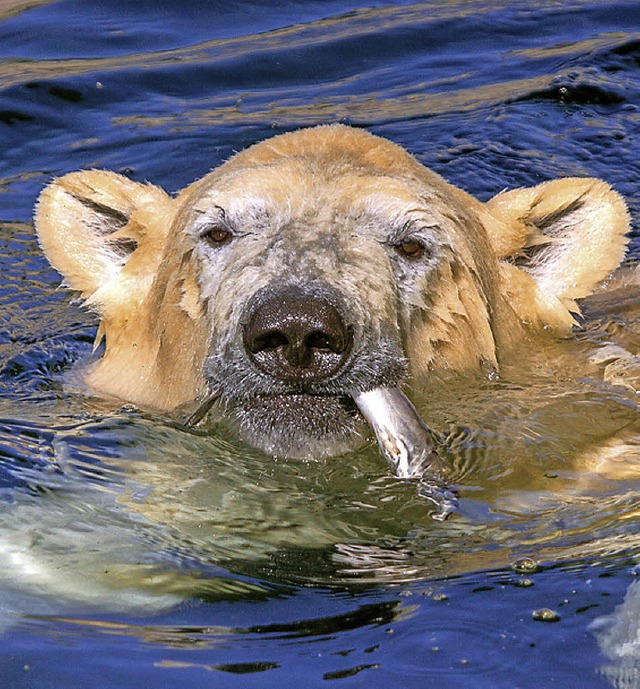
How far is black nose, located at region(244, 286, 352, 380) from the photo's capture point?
4625 mm

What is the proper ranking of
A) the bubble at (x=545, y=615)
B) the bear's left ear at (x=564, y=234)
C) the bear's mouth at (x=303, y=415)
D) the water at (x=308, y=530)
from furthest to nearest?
1. the bear's left ear at (x=564, y=234)
2. the bear's mouth at (x=303, y=415)
3. the bubble at (x=545, y=615)
4. the water at (x=308, y=530)

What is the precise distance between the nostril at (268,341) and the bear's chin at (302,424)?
25 cm

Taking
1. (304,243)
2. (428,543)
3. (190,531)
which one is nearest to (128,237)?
(304,243)

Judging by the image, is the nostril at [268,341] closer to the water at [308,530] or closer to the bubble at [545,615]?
the water at [308,530]

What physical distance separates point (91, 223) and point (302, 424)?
2.22m

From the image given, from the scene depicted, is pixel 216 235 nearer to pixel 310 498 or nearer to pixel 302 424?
pixel 302 424

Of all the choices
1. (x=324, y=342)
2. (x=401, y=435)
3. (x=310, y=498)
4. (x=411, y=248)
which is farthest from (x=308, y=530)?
(x=411, y=248)

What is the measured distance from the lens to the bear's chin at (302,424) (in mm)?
4953

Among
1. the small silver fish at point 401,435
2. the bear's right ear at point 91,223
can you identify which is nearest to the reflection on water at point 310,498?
the small silver fish at point 401,435

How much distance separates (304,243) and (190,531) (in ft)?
4.01

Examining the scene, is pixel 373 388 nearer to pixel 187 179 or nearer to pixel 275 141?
pixel 275 141

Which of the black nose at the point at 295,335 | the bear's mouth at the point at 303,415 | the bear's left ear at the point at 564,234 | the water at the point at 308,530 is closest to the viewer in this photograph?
the water at the point at 308,530

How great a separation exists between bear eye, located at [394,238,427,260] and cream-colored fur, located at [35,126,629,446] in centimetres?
4

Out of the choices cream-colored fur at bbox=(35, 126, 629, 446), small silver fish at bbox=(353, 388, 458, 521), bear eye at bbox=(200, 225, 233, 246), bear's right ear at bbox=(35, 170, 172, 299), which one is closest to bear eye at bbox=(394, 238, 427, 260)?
cream-colored fur at bbox=(35, 126, 629, 446)
